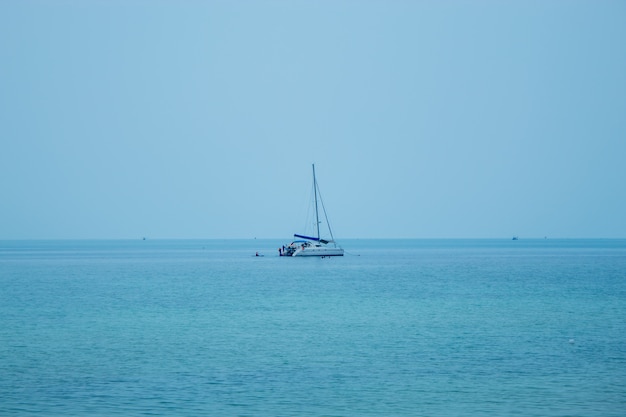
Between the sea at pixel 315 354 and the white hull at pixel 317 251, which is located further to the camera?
the white hull at pixel 317 251

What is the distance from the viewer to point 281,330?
133ft

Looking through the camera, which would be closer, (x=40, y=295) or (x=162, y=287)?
(x=40, y=295)

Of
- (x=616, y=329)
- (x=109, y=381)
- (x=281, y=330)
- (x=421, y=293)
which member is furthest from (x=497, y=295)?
(x=109, y=381)

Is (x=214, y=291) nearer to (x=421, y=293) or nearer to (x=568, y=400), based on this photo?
(x=421, y=293)

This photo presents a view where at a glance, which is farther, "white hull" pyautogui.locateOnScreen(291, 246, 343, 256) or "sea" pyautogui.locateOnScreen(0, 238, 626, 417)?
"white hull" pyautogui.locateOnScreen(291, 246, 343, 256)

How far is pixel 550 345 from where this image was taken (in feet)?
115

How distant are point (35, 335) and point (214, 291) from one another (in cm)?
2841

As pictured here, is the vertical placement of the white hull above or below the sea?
above

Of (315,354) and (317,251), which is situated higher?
(317,251)

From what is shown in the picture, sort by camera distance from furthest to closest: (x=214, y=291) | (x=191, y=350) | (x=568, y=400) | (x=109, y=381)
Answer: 1. (x=214, y=291)
2. (x=191, y=350)
3. (x=109, y=381)
4. (x=568, y=400)

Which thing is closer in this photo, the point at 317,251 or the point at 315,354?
the point at 315,354

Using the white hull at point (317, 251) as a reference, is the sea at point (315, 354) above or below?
below

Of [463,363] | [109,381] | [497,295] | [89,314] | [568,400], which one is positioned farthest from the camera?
[497,295]

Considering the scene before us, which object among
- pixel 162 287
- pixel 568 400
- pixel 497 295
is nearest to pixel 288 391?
pixel 568 400
